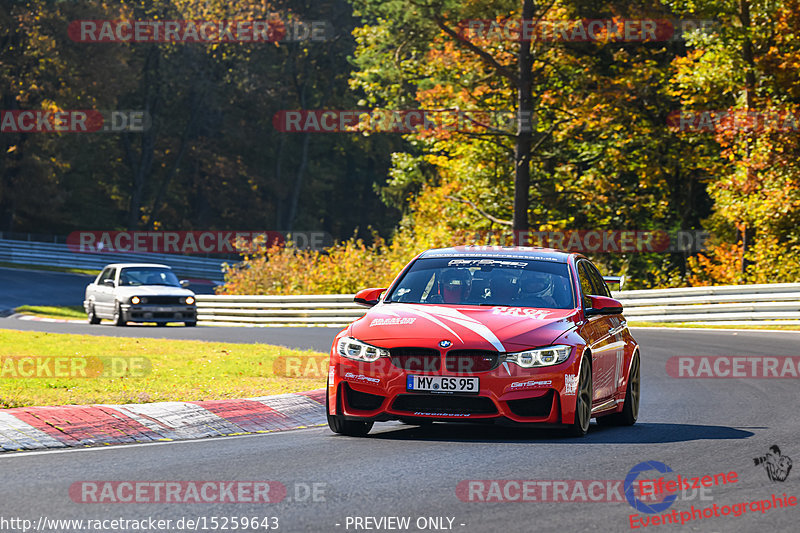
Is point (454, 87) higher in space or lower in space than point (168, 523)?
higher

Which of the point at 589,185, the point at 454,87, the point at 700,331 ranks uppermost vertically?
the point at 454,87

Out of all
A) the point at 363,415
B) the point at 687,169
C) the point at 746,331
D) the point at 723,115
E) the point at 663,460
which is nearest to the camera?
the point at 663,460

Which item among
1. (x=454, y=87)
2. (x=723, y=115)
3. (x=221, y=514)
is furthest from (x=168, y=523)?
(x=454, y=87)

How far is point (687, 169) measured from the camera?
37.6m

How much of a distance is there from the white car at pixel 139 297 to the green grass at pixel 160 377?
877 centimetres

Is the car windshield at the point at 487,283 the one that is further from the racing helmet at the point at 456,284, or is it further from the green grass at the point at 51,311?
the green grass at the point at 51,311

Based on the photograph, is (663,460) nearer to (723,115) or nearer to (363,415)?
(363,415)

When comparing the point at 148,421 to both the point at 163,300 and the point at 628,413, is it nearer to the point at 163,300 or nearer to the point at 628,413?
the point at 628,413

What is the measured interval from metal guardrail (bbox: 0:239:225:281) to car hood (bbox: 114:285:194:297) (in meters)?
31.3

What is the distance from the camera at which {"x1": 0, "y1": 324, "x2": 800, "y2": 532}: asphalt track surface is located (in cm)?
679

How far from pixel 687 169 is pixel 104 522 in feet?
108

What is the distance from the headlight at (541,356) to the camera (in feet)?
31.4

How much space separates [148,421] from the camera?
1068cm

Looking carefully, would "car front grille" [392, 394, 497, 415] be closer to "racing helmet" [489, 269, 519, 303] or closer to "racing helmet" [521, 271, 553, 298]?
"racing helmet" [489, 269, 519, 303]
